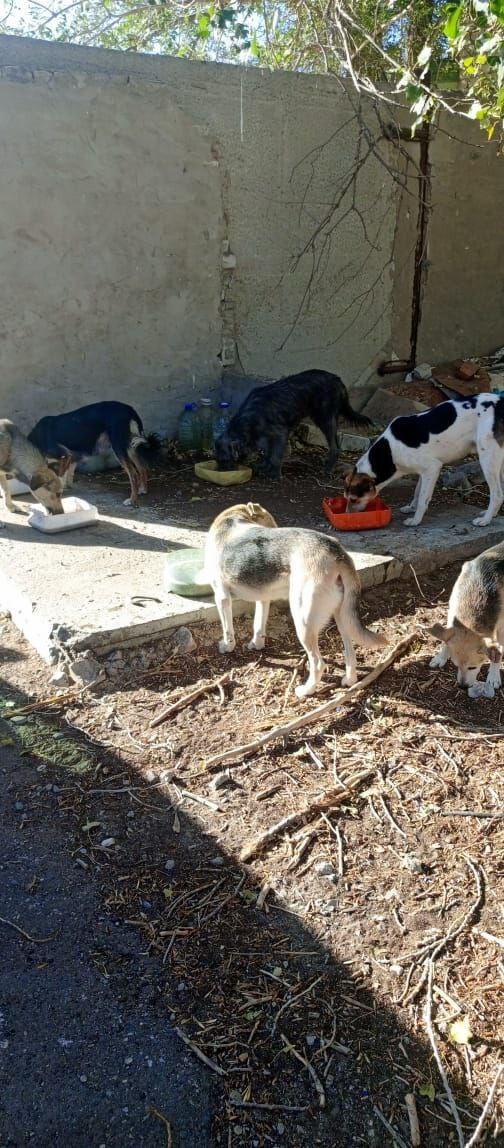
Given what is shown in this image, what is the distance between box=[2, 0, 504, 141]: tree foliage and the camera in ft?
19.9

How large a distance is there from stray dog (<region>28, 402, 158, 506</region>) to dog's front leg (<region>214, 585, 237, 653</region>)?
106 inches

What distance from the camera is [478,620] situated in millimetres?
4168

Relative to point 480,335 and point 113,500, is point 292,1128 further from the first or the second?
point 480,335

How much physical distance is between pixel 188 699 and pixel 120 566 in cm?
164

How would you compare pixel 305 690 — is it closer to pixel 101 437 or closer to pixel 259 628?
pixel 259 628

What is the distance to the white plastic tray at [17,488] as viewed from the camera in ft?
24.4

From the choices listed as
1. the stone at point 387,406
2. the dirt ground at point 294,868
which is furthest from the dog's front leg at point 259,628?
the stone at point 387,406

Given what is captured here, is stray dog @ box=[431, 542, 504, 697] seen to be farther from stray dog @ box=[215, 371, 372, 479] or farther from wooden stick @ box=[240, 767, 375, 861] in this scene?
stray dog @ box=[215, 371, 372, 479]

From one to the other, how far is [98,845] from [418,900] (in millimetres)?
1305

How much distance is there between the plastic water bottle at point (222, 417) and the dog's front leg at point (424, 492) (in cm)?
265

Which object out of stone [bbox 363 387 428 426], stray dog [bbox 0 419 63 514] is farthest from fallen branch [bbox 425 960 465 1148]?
stone [bbox 363 387 428 426]

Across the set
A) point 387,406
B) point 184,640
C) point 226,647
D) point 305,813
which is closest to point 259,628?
point 226,647

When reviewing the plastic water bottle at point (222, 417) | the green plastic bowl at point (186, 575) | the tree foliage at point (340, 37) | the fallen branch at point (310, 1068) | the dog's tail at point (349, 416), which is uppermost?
the tree foliage at point (340, 37)

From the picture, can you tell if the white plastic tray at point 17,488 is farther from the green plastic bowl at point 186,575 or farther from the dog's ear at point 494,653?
the dog's ear at point 494,653
